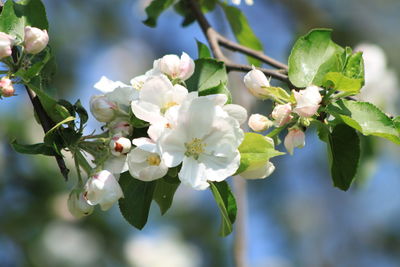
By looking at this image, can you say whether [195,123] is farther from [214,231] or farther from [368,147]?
[214,231]

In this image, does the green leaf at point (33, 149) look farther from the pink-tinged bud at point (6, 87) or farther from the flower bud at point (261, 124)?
the flower bud at point (261, 124)

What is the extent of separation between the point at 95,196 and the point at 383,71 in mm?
1570

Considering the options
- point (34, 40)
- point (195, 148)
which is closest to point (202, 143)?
point (195, 148)

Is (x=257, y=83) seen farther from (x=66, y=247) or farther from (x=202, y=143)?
(x=66, y=247)

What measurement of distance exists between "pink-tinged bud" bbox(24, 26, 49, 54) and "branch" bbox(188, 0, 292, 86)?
0.44m

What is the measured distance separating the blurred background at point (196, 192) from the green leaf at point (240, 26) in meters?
0.47

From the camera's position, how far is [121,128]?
1144 millimetres

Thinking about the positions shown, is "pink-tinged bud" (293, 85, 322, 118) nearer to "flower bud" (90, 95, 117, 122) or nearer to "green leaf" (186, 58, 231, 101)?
"green leaf" (186, 58, 231, 101)

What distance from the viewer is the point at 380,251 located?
4.57m

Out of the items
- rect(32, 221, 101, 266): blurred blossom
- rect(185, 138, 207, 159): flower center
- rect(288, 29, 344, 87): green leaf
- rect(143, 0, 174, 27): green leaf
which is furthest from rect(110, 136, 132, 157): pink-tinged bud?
rect(32, 221, 101, 266): blurred blossom

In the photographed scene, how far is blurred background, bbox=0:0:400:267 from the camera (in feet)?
10.1

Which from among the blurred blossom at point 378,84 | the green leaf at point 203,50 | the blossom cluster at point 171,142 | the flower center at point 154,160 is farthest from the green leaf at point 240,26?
the flower center at point 154,160

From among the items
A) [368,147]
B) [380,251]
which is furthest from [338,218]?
[368,147]

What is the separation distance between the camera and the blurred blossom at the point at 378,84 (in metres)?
2.17
